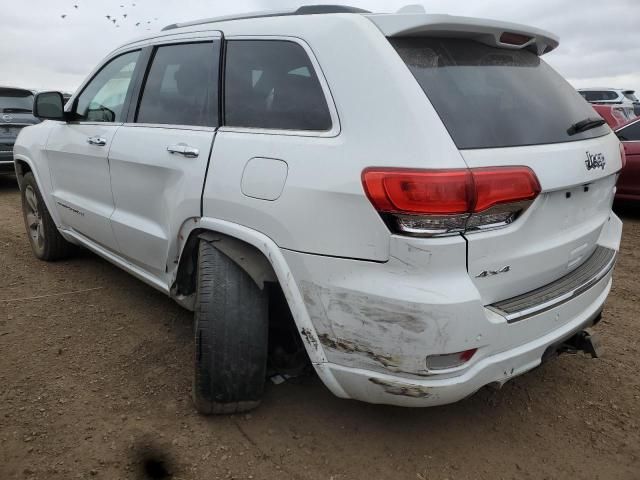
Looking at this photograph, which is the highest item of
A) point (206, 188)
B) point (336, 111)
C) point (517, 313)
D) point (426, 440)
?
point (336, 111)

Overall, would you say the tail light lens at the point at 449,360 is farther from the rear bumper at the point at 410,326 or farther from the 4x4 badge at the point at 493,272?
the 4x4 badge at the point at 493,272

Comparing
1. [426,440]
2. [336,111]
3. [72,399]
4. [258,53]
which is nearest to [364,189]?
[336,111]

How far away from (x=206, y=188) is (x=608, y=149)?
1789 mm

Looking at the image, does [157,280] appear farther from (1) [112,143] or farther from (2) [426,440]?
(2) [426,440]

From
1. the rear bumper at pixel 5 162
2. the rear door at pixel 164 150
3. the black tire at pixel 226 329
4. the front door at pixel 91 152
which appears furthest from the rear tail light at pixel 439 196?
the rear bumper at pixel 5 162

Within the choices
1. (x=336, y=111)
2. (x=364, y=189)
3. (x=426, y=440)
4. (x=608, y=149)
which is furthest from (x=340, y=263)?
(x=608, y=149)

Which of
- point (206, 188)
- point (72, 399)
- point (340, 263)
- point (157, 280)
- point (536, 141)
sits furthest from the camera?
point (157, 280)

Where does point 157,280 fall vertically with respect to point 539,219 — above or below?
below

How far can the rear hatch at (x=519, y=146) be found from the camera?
72.5 inches

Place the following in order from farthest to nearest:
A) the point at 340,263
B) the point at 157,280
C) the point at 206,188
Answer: the point at 157,280, the point at 206,188, the point at 340,263

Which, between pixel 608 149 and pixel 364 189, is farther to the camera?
pixel 608 149

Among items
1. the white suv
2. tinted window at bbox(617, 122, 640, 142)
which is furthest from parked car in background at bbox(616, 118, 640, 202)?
the white suv

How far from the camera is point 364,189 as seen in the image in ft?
5.83

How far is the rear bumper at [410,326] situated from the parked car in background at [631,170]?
5.22 m
